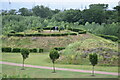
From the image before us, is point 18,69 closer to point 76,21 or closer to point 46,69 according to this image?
point 46,69

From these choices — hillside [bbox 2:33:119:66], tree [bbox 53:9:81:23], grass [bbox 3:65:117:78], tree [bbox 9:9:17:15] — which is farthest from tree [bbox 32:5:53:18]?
grass [bbox 3:65:117:78]

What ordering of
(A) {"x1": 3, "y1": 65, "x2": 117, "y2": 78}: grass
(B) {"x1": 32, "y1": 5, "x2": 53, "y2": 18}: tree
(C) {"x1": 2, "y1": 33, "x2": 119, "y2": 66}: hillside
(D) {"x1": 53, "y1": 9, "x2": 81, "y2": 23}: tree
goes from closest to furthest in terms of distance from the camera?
(A) {"x1": 3, "y1": 65, "x2": 117, "y2": 78}: grass → (C) {"x1": 2, "y1": 33, "x2": 119, "y2": 66}: hillside → (D) {"x1": 53, "y1": 9, "x2": 81, "y2": 23}: tree → (B) {"x1": 32, "y1": 5, "x2": 53, "y2": 18}: tree

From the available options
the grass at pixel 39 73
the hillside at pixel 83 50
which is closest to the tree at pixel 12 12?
the hillside at pixel 83 50

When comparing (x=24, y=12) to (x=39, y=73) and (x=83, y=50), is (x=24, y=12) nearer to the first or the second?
(x=83, y=50)

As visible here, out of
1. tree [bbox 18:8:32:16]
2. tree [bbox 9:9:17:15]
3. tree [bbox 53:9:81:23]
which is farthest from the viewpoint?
tree [bbox 18:8:32:16]

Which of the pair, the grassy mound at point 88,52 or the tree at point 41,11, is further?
the tree at point 41,11

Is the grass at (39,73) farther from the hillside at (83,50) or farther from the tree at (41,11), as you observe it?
the tree at (41,11)

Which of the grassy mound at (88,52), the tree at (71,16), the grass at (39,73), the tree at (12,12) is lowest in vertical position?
the grass at (39,73)

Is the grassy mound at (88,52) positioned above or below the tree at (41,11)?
below

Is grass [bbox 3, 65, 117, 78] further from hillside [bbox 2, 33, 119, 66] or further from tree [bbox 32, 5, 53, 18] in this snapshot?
tree [bbox 32, 5, 53, 18]

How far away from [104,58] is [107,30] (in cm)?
2930

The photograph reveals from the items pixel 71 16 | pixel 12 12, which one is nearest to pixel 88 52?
pixel 71 16

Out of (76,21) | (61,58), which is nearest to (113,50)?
(61,58)

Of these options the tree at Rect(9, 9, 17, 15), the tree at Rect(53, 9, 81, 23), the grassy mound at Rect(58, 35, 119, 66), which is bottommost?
the grassy mound at Rect(58, 35, 119, 66)
